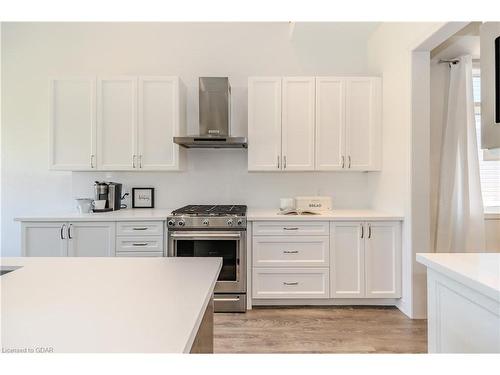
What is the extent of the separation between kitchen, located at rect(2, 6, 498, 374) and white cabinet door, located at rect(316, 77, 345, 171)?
0.01m

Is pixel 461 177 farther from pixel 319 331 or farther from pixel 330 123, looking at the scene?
pixel 319 331

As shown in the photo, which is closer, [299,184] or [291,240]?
[291,240]

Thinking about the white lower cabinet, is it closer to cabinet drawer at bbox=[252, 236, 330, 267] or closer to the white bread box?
cabinet drawer at bbox=[252, 236, 330, 267]

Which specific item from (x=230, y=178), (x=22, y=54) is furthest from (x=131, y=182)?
(x=22, y=54)

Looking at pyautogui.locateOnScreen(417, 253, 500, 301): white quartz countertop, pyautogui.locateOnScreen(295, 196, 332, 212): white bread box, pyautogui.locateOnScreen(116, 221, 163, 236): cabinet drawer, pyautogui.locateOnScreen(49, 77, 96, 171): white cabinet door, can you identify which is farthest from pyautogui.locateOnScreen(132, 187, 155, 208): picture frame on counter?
pyautogui.locateOnScreen(417, 253, 500, 301): white quartz countertop

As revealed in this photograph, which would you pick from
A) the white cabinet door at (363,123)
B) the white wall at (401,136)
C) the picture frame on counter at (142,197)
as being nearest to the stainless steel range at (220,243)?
the picture frame on counter at (142,197)

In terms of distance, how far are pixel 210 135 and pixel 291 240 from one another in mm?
1329

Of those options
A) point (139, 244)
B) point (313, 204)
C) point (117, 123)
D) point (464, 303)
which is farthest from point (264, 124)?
point (464, 303)

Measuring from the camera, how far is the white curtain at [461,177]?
11.0 ft

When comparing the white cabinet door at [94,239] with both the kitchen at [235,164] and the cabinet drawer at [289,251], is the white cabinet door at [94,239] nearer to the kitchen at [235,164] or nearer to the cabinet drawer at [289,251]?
the kitchen at [235,164]

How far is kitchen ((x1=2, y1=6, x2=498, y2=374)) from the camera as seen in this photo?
125 inches

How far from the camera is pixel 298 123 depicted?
11.6 feet

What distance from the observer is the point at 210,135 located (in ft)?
11.3

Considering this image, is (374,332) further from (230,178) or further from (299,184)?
(230,178)
